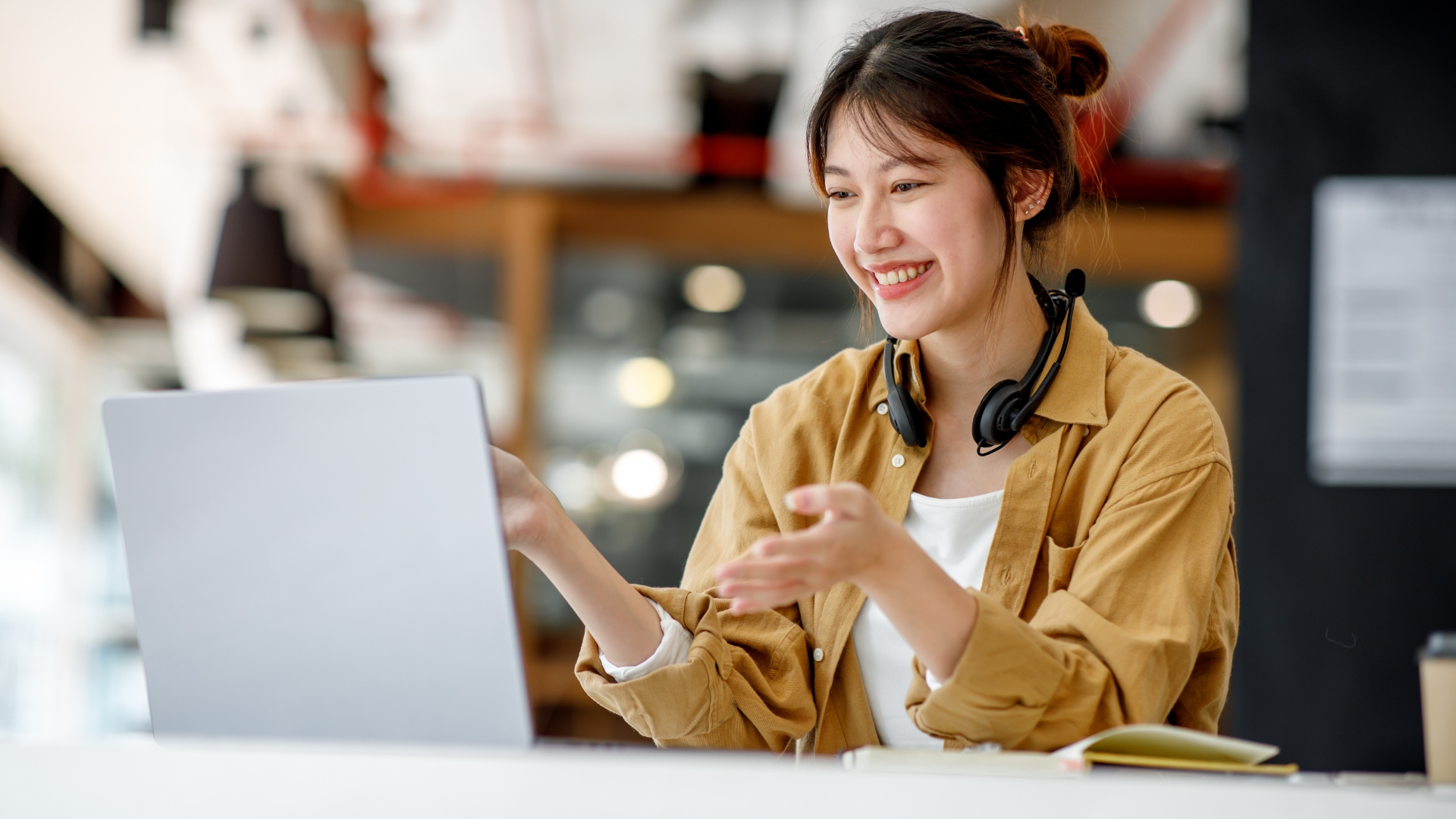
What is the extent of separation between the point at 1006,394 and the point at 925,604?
1.30 ft

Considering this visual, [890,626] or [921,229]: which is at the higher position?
[921,229]

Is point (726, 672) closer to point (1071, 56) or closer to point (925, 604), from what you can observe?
point (925, 604)

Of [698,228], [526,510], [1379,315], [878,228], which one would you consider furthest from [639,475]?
[526,510]

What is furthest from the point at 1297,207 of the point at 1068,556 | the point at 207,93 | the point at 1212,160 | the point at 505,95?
the point at 207,93

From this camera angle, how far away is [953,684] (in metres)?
1.02

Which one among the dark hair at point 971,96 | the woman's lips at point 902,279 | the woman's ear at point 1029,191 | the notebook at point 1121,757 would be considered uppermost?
the dark hair at point 971,96

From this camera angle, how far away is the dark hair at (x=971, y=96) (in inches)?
49.9

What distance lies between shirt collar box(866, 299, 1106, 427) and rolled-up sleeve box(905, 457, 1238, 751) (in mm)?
125

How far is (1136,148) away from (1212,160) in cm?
32

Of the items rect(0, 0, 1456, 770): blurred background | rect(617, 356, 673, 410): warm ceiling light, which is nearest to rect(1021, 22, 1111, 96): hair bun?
rect(0, 0, 1456, 770): blurred background

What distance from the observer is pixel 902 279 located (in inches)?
51.5

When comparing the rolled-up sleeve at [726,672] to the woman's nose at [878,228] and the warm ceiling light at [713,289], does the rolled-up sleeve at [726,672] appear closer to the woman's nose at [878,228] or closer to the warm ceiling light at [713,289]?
the woman's nose at [878,228]

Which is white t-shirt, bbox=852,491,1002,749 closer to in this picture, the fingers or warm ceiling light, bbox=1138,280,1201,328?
the fingers

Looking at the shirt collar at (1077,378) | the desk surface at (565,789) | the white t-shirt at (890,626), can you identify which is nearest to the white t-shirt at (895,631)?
→ the white t-shirt at (890,626)
